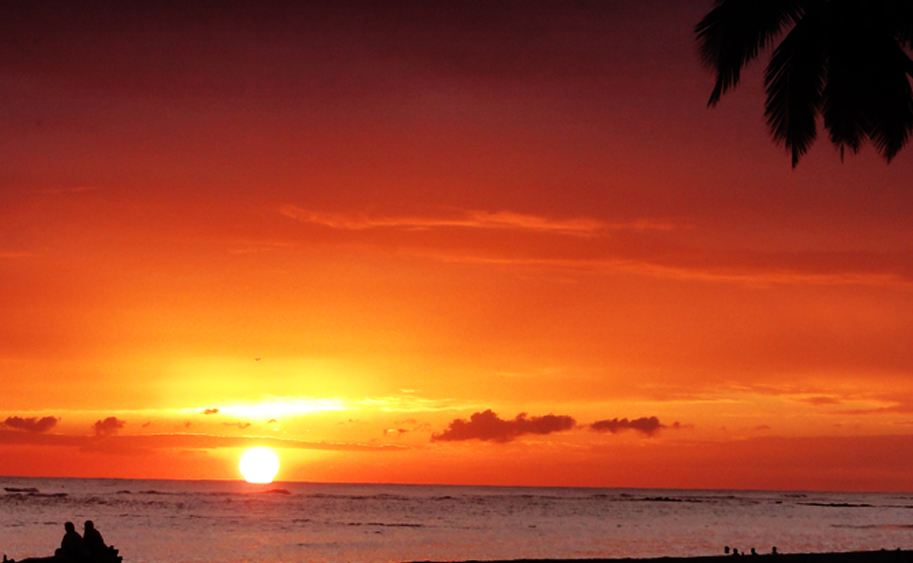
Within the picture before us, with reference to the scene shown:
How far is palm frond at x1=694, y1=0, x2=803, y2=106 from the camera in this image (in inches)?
643

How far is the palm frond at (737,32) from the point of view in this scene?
53.6 ft

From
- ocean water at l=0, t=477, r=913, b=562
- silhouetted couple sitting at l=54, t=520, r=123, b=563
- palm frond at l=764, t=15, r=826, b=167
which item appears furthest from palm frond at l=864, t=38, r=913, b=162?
ocean water at l=0, t=477, r=913, b=562

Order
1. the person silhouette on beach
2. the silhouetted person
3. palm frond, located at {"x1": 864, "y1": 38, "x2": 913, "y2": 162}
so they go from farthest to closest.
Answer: the person silhouette on beach → the silhouetted person → palm frond, located at {"x1": 864, "y1": 38, "x2": 913, "y2": 162}

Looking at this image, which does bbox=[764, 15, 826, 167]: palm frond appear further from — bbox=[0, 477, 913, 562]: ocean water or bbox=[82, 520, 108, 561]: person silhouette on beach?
bbox=[0, 477, 913, 562]: ocean water

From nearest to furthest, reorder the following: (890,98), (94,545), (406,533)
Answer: (890,98) < (94,545) < (406,533)

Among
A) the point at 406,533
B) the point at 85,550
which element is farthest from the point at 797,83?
the point at 406,533

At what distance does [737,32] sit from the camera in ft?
53.5

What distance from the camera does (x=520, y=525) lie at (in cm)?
8931

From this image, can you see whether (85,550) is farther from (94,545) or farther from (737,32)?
(737,32)

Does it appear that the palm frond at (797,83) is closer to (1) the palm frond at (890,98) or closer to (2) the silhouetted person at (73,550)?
(1) the palm frond at (890,98)

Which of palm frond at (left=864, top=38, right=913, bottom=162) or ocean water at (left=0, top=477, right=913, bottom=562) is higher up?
palm frond at (left=864, top=38, right=913, bottom=162)

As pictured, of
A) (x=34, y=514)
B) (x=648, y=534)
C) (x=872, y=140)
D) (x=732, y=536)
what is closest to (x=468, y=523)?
(x=648, y=534)

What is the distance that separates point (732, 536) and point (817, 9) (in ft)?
206

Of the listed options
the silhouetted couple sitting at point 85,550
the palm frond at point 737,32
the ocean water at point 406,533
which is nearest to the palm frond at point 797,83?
the palm frond at point 737,32
